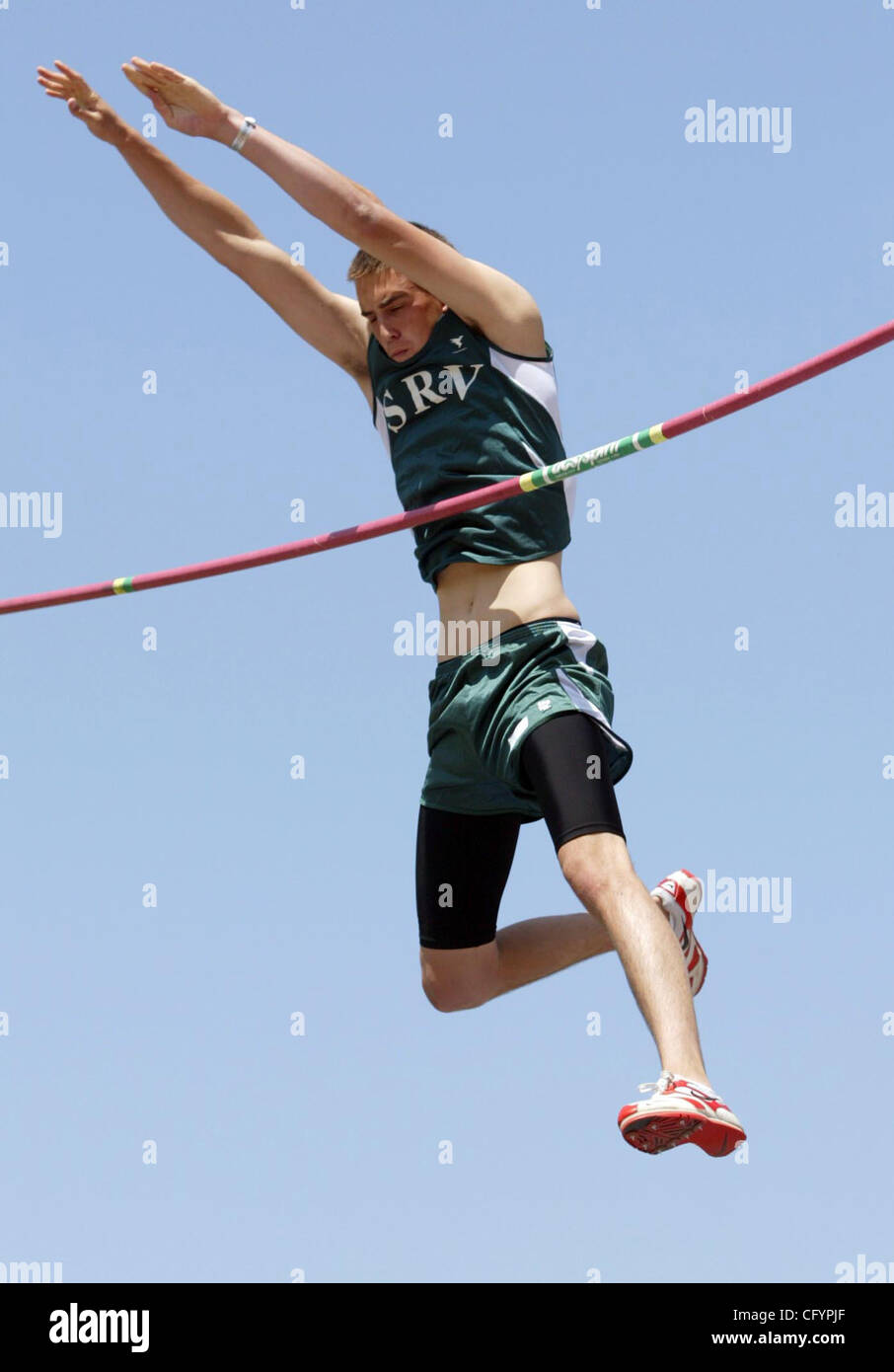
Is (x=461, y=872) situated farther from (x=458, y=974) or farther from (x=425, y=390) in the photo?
(x=425, y=390)

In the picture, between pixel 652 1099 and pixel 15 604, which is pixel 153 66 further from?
pixel 652 1099

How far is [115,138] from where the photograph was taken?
8.66 metres

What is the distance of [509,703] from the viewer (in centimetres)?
769

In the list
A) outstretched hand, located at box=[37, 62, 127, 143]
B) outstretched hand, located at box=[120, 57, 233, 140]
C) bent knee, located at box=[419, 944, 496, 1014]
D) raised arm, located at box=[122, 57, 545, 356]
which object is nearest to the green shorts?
bent knee, located at box=[419, 944, 496, 1014]

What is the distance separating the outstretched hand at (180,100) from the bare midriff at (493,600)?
1.87 metres

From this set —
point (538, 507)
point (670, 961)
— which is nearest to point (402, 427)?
point (538, 507)

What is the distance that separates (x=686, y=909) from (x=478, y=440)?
2.05 meters

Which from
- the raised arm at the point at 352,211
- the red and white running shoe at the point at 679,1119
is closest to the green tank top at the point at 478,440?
the raised arm at the point at 352,211

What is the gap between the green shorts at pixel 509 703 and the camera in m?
→ 7.59

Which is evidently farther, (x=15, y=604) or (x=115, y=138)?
(x=15, y=604)

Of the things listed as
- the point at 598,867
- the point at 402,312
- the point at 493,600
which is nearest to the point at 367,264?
the point at 402,312

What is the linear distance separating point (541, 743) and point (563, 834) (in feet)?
1.25

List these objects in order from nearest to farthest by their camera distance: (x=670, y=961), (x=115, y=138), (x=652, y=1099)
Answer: (x=652, y=1099) → (x=670, y=961) → (x=115, y=138)

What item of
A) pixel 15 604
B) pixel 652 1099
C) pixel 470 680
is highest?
pixel 15 604
